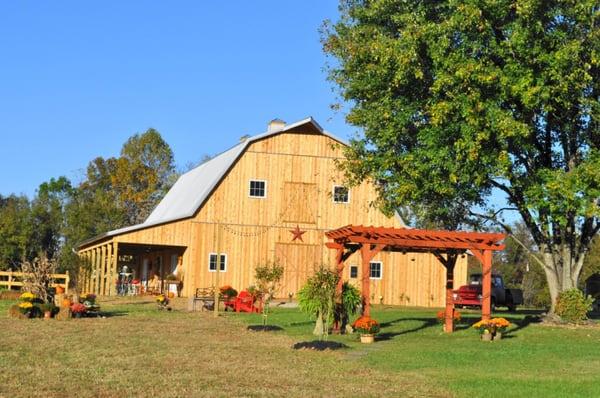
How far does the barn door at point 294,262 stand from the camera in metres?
37.1

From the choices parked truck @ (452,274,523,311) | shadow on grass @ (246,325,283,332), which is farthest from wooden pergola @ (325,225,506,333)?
parked truck @ (452,274,523,311)

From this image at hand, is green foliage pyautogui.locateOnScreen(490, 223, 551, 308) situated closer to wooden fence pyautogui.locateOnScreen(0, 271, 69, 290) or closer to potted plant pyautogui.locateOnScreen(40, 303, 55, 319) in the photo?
wooden fence pyautogui.locateOnScreen(0, 271, 69, 290)

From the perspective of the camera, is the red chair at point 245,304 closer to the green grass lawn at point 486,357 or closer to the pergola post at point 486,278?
the green grass lawn at point 486,357

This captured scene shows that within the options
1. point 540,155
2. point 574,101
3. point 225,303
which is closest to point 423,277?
point 225,303

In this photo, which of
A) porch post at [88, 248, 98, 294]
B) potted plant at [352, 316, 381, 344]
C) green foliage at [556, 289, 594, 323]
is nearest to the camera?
potted plant at [352, 316, 381, 344]

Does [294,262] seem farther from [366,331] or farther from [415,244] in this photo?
[366,331]

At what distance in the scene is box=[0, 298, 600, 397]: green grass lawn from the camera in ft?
36.2

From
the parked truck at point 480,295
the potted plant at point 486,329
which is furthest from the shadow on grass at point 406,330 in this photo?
the parked truck at point 480,295

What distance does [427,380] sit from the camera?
478 inches

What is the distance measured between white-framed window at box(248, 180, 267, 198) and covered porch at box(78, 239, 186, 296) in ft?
12.8

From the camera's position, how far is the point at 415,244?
20.2 metres

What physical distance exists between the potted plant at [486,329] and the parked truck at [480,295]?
15541 millimetres

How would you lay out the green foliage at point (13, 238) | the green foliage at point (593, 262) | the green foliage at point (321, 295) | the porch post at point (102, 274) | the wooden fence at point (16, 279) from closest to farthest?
1. the green foliage at point (321, 295)
2. the wooden fence at point (16, 279)
3. the porch post at point (102, 274)
4. the green foliage at point (593, 262)
5. the green foliage at point (13, 238)

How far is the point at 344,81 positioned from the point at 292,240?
13588 mm
